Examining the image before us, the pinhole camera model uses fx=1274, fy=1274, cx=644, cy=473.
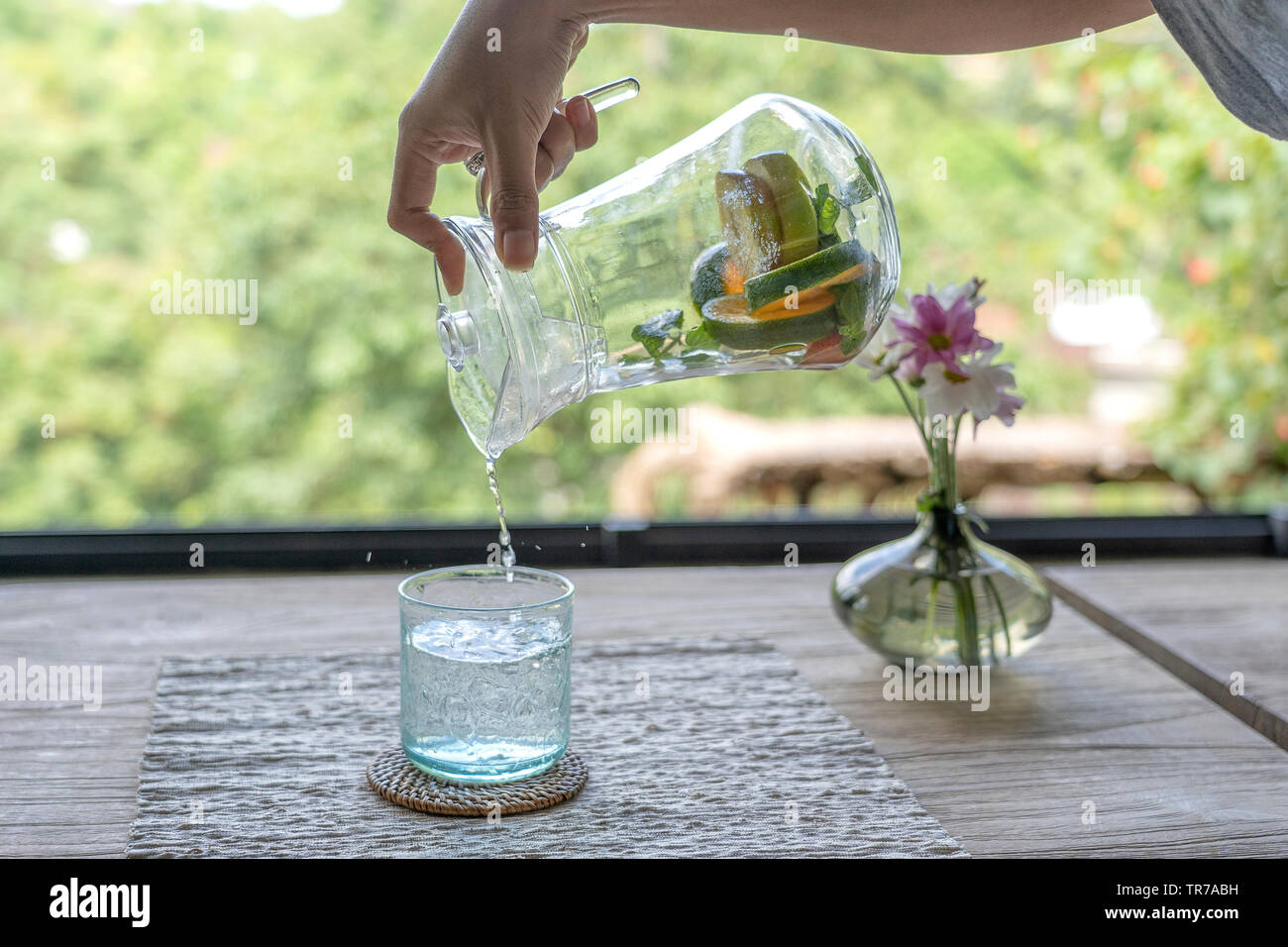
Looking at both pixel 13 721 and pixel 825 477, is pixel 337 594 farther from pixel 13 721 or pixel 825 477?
pixel 825 477

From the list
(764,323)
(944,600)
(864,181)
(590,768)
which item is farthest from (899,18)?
(590,768)

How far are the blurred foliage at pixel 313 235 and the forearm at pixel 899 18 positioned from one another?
117 inches

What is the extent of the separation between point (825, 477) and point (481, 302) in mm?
2404

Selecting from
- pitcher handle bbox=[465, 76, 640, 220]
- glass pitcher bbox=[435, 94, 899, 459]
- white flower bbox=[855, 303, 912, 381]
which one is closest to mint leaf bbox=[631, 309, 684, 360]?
glass pitcher bbox=[435, 94, 899, 459]

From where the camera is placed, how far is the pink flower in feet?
3.13

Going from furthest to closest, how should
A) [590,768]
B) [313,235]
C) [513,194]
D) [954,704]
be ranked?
[313,235] < [954,704] < [590,768] < [513,194]

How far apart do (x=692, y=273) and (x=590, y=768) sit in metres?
0.32

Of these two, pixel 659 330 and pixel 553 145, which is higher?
pixel 553 145

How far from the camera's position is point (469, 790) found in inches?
30.7

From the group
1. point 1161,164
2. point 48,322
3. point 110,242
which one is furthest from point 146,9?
point 1161,164

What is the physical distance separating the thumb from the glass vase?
0.42 meters

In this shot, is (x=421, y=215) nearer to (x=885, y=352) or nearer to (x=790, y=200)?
(x=790, y=200)

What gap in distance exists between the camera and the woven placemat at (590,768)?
71cm

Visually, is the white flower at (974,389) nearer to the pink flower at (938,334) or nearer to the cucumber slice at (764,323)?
the pink flower at (938,334)
